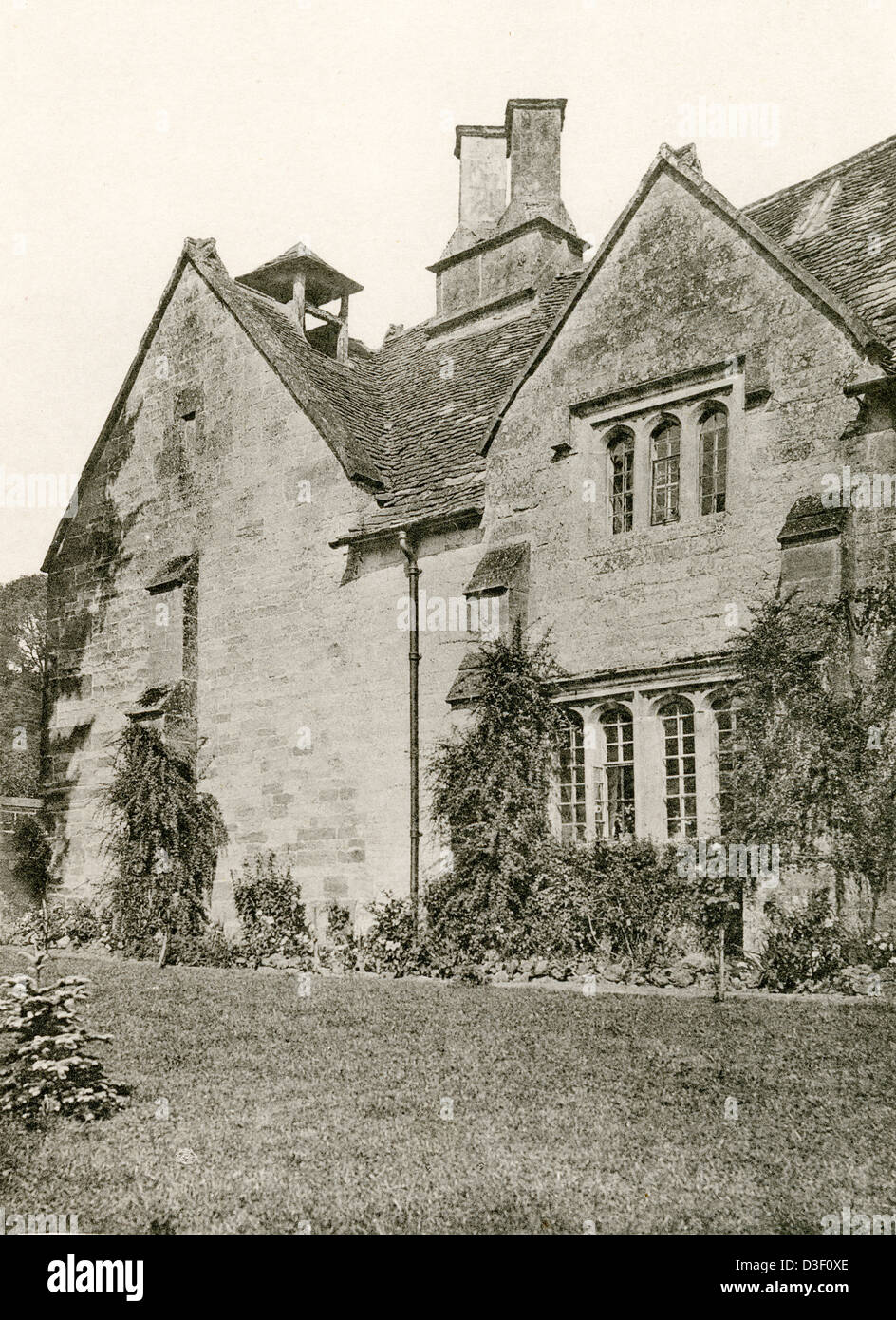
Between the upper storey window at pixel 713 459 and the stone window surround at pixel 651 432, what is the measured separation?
0.06 m

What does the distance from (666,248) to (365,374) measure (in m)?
9.26

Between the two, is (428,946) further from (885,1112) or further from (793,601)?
(885,1112)

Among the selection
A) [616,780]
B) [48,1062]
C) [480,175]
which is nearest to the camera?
[48,1062]

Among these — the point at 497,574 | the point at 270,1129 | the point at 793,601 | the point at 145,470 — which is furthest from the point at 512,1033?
the point at 145,470

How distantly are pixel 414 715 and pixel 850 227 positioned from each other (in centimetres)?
883

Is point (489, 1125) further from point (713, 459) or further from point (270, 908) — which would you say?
point (270, 908)

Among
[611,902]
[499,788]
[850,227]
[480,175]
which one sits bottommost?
[611,902]

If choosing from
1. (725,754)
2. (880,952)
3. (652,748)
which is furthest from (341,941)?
(880,952)

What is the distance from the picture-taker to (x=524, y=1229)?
488 centimetres

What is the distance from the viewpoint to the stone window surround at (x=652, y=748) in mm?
12461

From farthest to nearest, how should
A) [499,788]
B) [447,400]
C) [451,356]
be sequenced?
[451,356]
[447,400]
[499,788]

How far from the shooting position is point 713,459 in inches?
517

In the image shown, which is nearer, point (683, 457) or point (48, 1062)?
point (48, 1062)

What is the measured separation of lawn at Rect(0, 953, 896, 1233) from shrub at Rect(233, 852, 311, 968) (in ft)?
19.2
